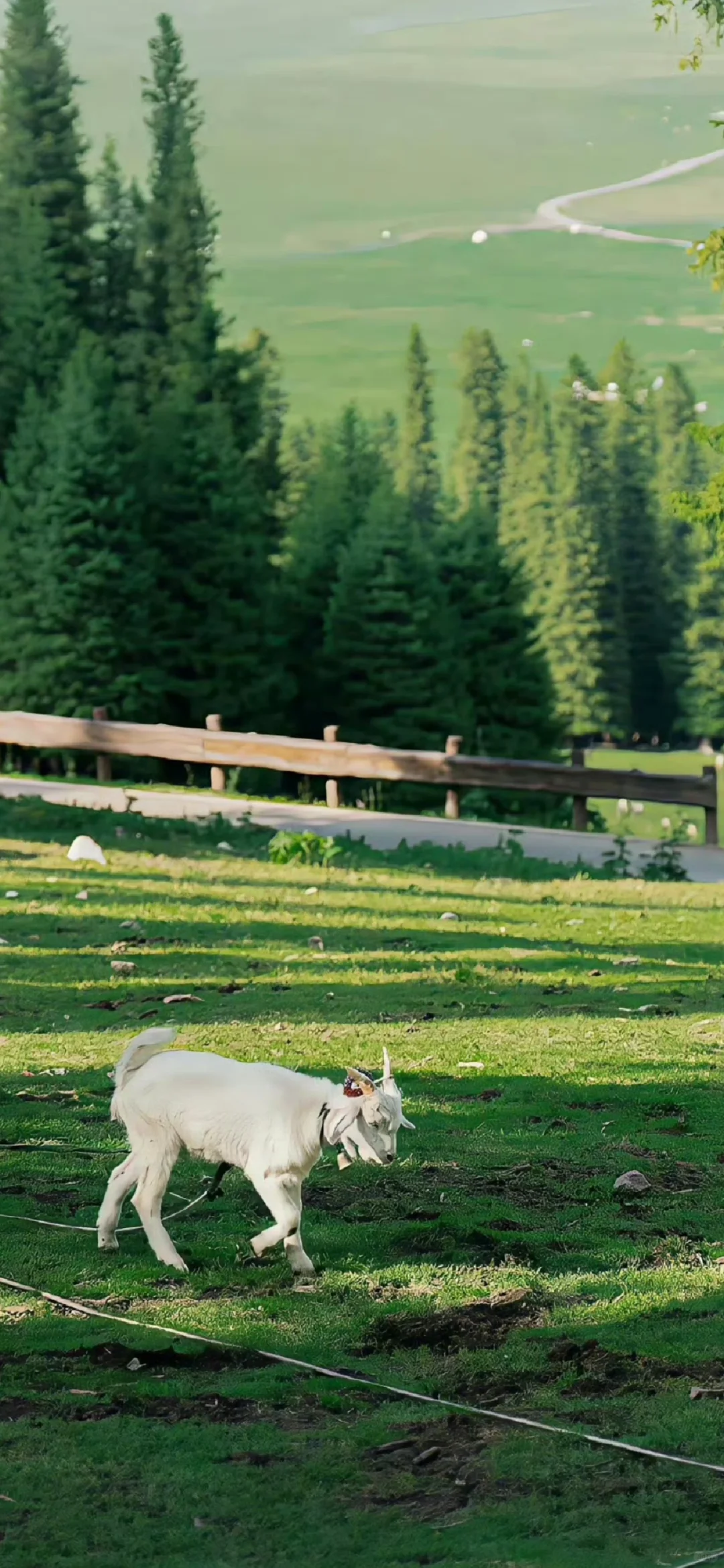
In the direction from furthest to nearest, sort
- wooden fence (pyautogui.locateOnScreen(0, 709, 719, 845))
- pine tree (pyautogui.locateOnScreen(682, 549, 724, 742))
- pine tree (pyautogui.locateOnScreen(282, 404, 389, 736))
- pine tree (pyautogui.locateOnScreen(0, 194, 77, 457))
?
1. pine tree (pyautogui.locateOnScreen(682, 549, 724, 742))
2. pine tree (pyautogui.locateOnScreen(0, 194, 77, 457))
3. pine tree (pyautogui.locateOnScreen(282, 404, 389, 736))
4. wooden fence (pyautogui.locateOnScreen(0, 709, 719, 845))

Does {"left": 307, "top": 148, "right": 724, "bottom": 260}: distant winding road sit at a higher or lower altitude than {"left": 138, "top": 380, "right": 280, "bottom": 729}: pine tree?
higher

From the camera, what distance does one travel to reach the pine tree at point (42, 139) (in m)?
54.1

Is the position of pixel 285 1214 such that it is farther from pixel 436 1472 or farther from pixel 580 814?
pixel 580 814

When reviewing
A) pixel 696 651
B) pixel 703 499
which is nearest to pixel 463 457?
pixel 696 651

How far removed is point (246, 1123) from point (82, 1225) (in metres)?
1.29

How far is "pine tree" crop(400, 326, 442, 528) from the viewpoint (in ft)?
323

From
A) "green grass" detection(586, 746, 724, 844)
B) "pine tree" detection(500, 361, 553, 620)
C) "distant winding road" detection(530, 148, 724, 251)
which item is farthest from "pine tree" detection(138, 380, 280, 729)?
"distant winding road" detection(530, 148, 724, 251)

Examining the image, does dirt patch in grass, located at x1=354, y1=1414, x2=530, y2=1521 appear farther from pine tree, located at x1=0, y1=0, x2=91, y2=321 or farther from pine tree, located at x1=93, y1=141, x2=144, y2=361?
pine tree, located at x1=93, y1=141, x2=144, y2=361

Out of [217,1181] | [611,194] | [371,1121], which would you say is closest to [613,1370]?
[371,1121]

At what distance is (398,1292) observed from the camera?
6.90 meters

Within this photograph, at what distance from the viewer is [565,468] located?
3342 inches

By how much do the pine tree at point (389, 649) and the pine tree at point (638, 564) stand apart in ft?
122

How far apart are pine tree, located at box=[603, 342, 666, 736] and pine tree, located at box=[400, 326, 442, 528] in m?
12.9

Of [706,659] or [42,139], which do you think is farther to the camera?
[706,659]
